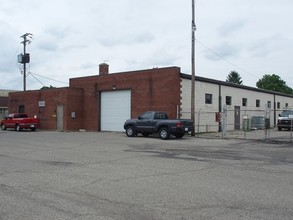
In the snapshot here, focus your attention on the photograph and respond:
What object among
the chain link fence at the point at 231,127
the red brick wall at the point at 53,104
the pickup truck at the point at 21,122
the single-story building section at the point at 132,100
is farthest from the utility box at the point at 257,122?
the pickup truck at the point at 21,122

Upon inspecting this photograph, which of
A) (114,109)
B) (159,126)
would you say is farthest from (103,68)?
(159,126)

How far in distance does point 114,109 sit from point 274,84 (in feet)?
206

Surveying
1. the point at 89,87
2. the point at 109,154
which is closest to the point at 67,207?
the point at 109,154

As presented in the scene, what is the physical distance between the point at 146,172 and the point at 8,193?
3909 millimetres

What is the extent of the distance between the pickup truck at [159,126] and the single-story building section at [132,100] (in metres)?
A: 3.22

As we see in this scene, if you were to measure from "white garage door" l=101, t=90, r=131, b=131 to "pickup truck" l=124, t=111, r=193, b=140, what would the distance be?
5.73m

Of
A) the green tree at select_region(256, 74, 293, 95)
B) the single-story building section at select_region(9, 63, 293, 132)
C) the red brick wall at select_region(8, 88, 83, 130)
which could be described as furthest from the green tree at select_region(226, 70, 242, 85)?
the red brick wall at select_region(8, 88, 83, 130)

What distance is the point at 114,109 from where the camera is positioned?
108 ft

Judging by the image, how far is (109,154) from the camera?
14844mm

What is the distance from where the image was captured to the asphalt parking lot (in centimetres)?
630

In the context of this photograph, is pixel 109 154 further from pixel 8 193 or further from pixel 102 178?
pixel 8 193

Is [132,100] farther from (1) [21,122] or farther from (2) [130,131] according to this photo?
(1) [21,122]

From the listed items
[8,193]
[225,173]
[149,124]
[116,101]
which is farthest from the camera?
[116,101]

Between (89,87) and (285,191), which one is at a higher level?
(89,87)
